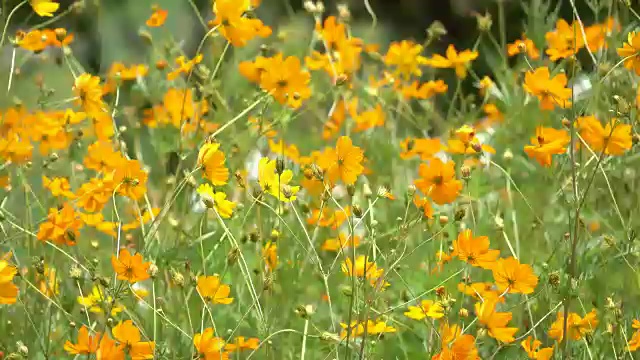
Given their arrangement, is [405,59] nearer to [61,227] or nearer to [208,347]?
[61,227]

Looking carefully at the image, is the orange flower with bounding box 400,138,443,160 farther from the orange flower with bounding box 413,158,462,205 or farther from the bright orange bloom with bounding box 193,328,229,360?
the bright orange bloom with bounding box 193,328,229,360

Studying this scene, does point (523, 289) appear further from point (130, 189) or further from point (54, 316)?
point (54, 316)

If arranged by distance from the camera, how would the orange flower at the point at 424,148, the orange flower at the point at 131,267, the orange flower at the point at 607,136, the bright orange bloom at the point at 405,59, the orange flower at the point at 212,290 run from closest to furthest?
the orange flower at the point at 131,267 → the orange flower at the point at 212,290 → the orange flower at the point at 607,136 → the orange flower at the point at 424,148 → the bright orange bloom at the point at 405,59

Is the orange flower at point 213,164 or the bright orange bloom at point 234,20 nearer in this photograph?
the orange flower at point 213,164

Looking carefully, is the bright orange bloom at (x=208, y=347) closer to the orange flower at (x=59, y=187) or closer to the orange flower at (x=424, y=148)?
the orange flower at (x=59, y=187)

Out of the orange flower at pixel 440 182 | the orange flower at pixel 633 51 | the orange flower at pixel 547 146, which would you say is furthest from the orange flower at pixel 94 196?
the orange flower at pixel 633 51

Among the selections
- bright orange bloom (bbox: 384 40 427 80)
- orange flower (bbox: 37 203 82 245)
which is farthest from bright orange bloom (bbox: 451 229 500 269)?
bright orange bloom (bbox: 384 40 427 80)

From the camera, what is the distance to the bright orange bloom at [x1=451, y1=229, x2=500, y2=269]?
1.28m

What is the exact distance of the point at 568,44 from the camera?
6.17 feet

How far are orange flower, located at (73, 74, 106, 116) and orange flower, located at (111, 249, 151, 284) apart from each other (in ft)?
1.46

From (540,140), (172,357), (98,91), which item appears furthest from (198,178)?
(540,140)

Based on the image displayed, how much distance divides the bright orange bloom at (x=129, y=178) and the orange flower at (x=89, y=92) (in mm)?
315

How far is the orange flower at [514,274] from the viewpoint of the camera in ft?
4.24

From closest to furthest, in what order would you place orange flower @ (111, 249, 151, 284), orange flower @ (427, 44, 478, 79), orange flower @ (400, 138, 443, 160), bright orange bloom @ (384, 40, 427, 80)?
orange flower @ (111, 249, 151, 284)
orange flower @ (400, 138, 443, 160)
orange flower @ (427, 44, 478, 79)
bright orange bloom @ (384, 40, 427, 80)
